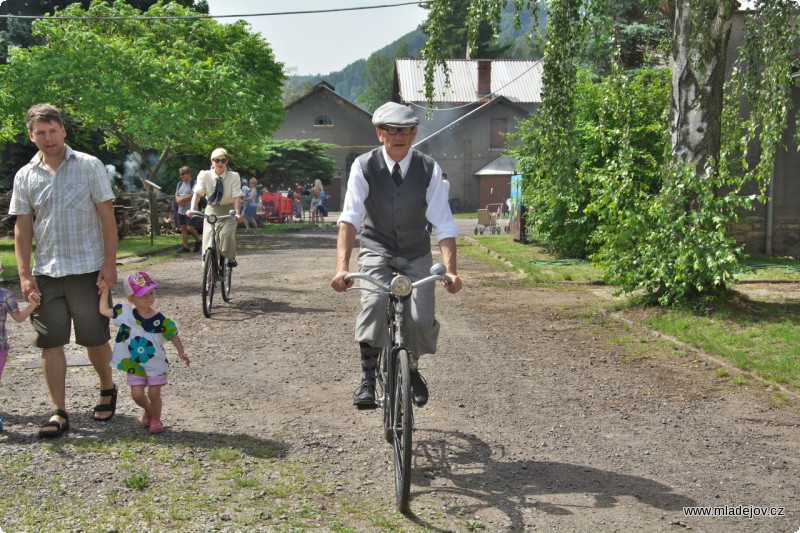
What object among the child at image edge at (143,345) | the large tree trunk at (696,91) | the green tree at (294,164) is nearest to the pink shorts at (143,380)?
the child at image edge at (143,345)

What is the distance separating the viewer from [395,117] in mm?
5422

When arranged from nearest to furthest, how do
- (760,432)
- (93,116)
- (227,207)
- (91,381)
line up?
(760,432) < (91,381) < (227,207) < (93,116)

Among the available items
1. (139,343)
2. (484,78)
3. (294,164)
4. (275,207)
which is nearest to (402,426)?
(139,343)

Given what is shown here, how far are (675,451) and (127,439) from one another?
3347 mm

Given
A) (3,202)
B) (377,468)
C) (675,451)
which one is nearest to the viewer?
(377,468)

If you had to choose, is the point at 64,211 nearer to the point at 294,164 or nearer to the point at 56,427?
the point at 56,427

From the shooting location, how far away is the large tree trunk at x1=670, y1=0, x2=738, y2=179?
10844 millimetres

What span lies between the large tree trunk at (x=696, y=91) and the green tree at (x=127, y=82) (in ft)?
57.9

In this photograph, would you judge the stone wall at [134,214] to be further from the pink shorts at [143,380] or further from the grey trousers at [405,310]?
the grey trousers at [405,310]

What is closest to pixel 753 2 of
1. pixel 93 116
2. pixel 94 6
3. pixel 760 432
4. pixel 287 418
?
pixel 760 432

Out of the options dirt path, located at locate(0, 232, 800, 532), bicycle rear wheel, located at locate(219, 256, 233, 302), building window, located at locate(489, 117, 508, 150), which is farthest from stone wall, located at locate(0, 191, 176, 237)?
building window, located at locate(489, 117, 508, 150)

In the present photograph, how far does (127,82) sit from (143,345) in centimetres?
2197

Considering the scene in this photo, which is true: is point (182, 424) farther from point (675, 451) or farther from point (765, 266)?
point (765, 266)

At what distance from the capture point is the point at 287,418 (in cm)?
652
